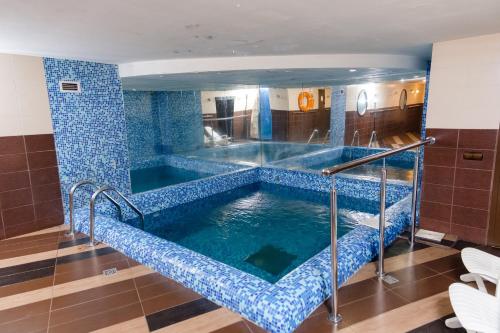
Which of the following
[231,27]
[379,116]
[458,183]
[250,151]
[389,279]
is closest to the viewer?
[389,279]

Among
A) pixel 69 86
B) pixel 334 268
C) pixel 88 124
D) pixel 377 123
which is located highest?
pixel 69 86

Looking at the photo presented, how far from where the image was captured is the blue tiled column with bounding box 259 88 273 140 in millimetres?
7912

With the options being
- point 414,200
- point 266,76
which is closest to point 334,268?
point 414,200

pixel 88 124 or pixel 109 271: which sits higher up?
pixel 88 124

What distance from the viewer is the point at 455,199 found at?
9.82ft

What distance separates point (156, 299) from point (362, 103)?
821 cm

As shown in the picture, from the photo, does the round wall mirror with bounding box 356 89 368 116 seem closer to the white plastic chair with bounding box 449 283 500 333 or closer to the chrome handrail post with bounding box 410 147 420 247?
the chrome handrail post with bounding box 410 147 420 247

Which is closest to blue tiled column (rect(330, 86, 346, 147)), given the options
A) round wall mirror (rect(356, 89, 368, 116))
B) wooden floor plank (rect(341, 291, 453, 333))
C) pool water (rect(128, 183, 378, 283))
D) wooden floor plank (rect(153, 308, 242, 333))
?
round wall mirror (rect(356, 89, 368, 116))

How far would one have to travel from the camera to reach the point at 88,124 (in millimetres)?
3963

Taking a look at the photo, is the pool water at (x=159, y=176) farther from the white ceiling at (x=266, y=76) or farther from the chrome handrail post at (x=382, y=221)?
the chrome handrail post at (x=382, y=221)

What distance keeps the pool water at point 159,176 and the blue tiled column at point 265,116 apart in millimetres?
1856

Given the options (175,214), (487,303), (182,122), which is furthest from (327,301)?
(182,122)

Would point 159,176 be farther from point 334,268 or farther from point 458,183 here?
Answer: point 334,268

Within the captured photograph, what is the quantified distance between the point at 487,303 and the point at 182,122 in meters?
8.28
